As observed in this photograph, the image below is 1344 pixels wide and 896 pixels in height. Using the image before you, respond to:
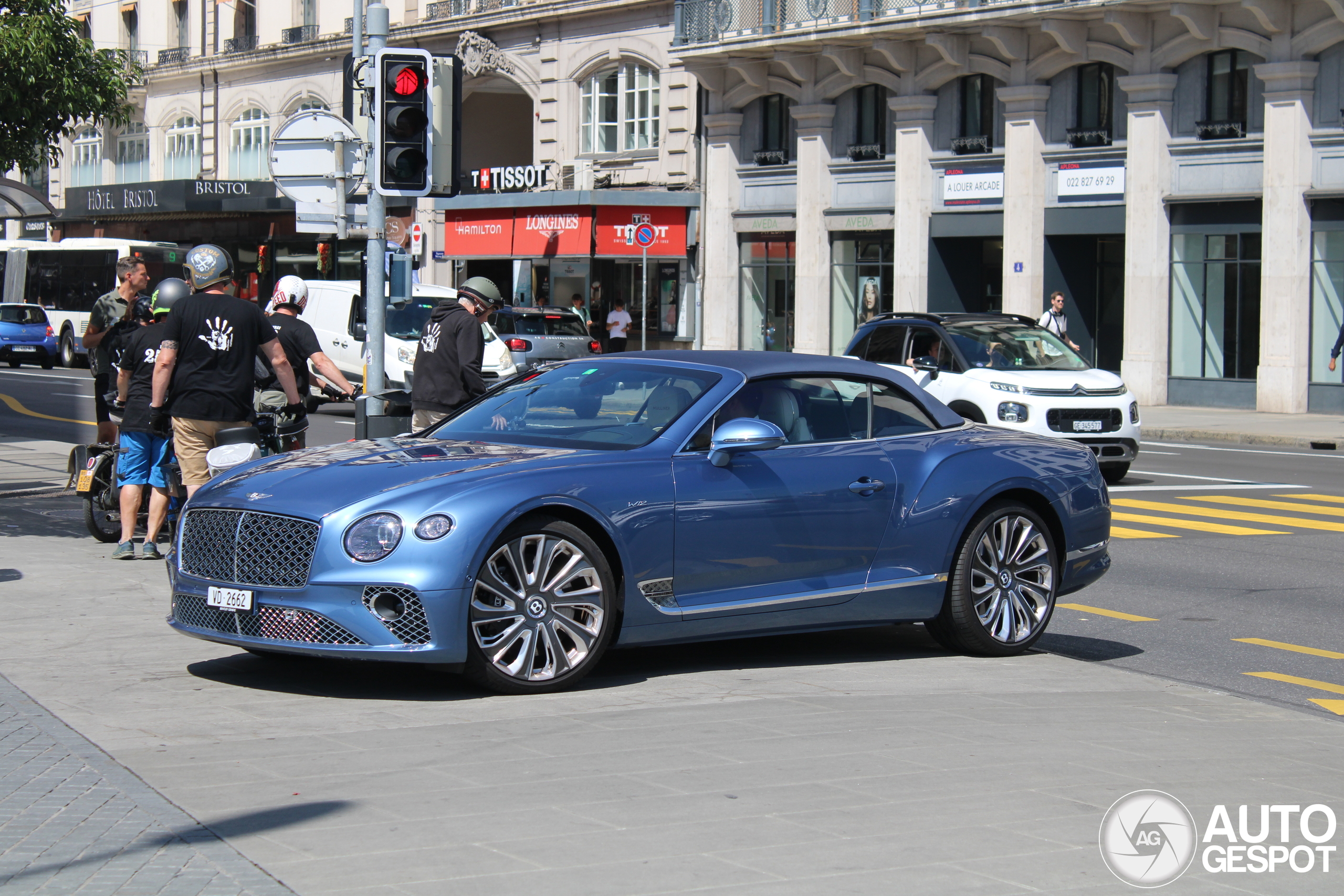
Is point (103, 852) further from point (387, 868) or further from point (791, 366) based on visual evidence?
point (791, 366)

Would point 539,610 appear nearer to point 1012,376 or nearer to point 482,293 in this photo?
point 482,293

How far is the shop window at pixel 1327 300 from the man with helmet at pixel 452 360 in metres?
20.3

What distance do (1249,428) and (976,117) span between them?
11251mm

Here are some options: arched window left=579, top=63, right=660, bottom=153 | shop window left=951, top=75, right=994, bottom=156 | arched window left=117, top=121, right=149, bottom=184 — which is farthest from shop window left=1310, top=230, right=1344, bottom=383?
arched window left=117, top=121, right=149, bottom=184

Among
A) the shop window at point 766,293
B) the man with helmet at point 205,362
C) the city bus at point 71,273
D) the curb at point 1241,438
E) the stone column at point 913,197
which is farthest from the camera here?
the city bus at point 71,273

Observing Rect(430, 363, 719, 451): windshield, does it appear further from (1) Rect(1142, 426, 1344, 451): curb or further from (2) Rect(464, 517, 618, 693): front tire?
(1) Rect(1142, 426, 1344, 451): curb

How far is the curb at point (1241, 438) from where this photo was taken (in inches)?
915

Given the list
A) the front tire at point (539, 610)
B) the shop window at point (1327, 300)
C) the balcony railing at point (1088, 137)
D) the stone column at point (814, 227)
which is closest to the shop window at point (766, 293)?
the stone column at point (814, 227)

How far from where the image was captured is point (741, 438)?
7.20m

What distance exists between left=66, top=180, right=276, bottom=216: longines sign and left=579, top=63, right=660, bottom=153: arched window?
13.7 m

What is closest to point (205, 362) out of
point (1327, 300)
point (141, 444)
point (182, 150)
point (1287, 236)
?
point (141, 444)

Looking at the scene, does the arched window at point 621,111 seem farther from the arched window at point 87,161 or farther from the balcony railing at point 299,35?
the arched window at point 87,161

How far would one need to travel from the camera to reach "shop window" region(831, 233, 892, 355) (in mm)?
36406

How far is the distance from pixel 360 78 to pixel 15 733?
652 cm
